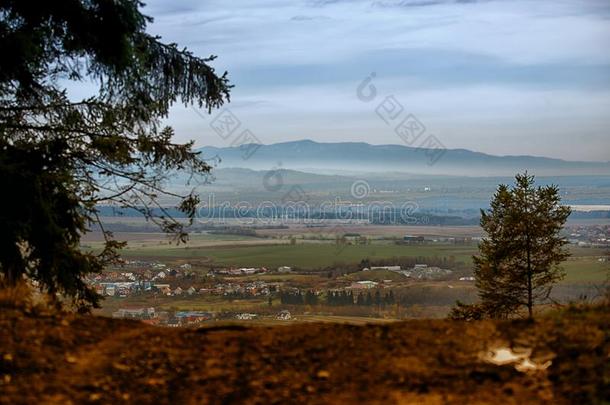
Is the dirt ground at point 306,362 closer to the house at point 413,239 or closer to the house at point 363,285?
the house at point 363,285

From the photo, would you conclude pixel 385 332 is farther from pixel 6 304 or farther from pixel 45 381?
pixel 6 304

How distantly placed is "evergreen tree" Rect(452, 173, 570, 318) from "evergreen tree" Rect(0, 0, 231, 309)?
11757 mm

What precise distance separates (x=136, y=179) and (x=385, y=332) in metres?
6.26

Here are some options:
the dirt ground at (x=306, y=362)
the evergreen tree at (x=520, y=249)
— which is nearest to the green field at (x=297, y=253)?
the evergreen tree at (x=520, y=249)

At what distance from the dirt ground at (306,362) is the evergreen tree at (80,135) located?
2.67 m

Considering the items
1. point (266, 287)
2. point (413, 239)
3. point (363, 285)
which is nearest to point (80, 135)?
point (266, 287)

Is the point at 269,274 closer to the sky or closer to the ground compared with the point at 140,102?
closer to the ground

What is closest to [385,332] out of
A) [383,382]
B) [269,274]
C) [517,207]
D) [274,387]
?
[383,382]

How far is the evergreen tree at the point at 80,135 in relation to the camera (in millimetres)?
8688

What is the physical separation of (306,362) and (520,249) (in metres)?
16.5

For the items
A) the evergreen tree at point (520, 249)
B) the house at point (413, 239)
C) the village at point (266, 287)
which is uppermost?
the evergreen tree at point (520, 249)

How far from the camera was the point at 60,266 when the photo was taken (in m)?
9.16

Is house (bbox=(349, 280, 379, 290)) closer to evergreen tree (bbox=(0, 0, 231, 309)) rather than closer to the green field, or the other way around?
the green field

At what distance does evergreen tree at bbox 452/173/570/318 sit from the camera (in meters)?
20.2
